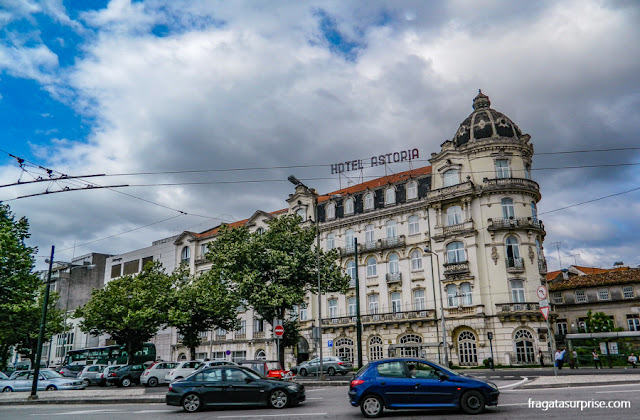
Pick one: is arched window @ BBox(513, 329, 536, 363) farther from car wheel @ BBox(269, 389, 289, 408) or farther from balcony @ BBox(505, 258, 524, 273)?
car wheel @ BBox(269, 389, 289, 408)

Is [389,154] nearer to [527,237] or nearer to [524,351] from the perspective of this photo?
[527,237]

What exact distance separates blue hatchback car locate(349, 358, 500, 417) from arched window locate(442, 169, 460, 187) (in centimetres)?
3675

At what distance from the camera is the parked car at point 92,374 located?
38.2 metres

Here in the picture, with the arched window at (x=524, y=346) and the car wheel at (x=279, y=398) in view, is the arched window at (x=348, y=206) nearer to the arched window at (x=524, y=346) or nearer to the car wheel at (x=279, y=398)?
the arched window at (x=524, y=346)

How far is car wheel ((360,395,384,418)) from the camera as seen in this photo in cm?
1330

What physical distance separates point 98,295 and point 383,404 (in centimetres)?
3570

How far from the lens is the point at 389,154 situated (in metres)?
52.9

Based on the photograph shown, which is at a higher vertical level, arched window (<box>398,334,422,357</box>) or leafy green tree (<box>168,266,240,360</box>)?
leafy green tree (<box>168,266,240,360</box>)

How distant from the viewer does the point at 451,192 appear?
47406mm

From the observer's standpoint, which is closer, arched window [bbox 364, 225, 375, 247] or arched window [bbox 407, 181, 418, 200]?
arched window [bbox 407, 181, 418, 200]

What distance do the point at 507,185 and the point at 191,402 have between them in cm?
3702

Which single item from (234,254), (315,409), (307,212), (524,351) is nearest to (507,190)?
(524,351)

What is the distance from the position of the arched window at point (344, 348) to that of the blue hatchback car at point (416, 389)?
38543mm

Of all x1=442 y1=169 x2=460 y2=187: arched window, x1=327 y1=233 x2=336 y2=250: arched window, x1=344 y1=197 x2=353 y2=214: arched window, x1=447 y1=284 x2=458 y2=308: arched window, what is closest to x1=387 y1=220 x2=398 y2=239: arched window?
x1=344 y1=197 x2=353 y2=214: arched window
